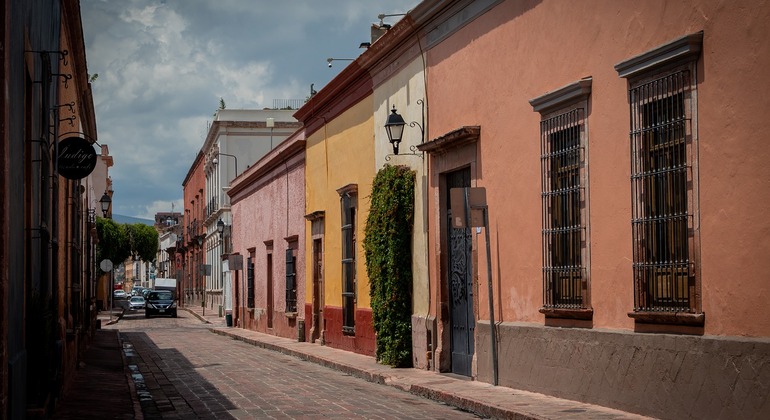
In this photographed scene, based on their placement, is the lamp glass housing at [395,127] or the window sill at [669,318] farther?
the lamp glass housing at [395,127]

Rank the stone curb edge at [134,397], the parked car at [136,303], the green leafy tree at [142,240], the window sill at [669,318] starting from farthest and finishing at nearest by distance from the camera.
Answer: the green leafy tree at [142,240] < the parked car at [136,303] < the stone curb edge at [134,397] < the window sill at [669,318]

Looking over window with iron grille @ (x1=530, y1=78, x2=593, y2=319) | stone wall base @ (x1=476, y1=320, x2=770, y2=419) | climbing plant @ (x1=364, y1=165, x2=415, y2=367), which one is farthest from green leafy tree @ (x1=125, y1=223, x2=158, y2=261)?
window with iron grille @ (x1=530, y1=78, x2=593, y2=319)

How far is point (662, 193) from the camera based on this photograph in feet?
31.7

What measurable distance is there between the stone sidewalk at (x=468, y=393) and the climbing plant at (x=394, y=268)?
1.49ft

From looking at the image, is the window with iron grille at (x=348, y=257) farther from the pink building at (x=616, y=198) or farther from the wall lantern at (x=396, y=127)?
the pink building at (x=616, y=198)

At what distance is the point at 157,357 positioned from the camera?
22672 millimetres

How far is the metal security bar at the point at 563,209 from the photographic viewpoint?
1140cm

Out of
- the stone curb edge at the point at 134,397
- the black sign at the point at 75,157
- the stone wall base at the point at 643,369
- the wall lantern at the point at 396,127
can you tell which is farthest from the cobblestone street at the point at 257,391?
the wall lantern at the point at 396,127

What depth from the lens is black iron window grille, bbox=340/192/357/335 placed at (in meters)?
21.3

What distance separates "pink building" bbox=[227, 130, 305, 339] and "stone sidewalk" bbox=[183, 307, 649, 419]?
6.63 meters

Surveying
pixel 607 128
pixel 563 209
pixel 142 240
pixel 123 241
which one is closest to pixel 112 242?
pixel 123 241

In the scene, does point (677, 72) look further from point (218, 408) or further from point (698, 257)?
point (218, 408)

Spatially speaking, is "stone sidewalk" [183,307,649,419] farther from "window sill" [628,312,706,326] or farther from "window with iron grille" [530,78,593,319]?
"window with iron grille" [530,78,593,319]

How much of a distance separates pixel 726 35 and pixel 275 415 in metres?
6.15
